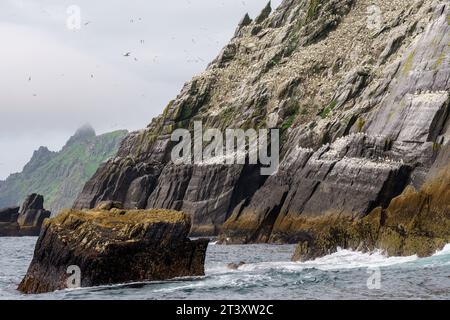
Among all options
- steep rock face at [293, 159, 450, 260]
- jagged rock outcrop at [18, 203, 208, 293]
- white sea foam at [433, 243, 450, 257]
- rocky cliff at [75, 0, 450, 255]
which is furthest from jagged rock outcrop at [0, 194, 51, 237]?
white sea foam at [433, 243, 450, 257]

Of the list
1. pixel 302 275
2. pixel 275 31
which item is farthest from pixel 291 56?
pixel 302 275

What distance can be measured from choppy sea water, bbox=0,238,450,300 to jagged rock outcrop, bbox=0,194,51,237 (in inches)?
4180

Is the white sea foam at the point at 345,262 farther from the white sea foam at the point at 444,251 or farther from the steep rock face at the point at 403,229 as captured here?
the white sea foam at the point at 444,251

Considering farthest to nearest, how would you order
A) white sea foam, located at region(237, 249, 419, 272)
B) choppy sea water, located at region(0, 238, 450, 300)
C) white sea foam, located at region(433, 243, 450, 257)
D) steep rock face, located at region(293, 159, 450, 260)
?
steep rock face, located at region(293, 159, 450, 260) < white sea foam, located at region(433, 243, 450, 257) < white sea foam, located at region(237, 249, 419, 272) < choppy sea water, located at region(0, 238, 450, 300)

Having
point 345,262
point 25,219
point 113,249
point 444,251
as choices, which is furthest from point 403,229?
point 25,219

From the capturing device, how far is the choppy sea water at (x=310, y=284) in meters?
26.8

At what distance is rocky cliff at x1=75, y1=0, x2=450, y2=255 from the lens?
6525cm

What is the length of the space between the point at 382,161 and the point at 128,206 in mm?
52428

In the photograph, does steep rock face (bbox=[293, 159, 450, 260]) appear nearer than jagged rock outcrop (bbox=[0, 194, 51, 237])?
Yes

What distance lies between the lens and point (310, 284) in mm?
29938

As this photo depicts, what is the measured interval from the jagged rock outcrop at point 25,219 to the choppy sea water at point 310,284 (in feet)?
348

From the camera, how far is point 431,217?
42.3 meters

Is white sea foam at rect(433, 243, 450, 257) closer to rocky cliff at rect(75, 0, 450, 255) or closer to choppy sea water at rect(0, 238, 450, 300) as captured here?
choppy sea water at rect(0, 238, 450, 300)
